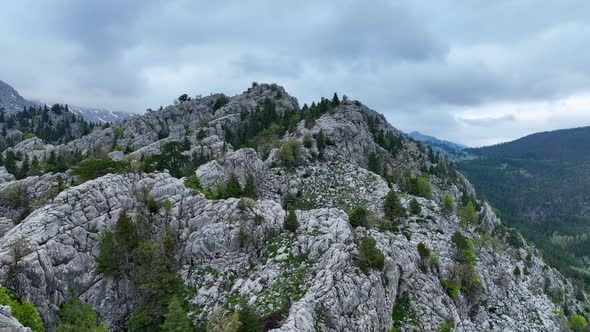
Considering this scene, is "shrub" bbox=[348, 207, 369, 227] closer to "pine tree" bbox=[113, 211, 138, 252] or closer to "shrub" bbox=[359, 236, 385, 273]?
"shrub" bbox=[359, 236, 385, 273]

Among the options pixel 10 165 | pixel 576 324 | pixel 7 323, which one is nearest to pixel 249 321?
pixel 7 323

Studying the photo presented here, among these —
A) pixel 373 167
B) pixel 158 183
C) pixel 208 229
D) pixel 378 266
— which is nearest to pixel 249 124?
pixel 373 167

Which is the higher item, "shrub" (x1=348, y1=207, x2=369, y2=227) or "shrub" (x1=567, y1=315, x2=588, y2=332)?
"shrub" (x1=348, y1=207, x2=369, y2=227)

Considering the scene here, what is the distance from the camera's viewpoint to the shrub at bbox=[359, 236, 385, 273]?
5800cm

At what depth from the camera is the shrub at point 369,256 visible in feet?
190

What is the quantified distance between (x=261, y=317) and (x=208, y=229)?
73.0 feet

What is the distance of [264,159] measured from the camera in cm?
12019

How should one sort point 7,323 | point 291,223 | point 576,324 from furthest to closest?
point 576,324
point 291,223
point 7,323

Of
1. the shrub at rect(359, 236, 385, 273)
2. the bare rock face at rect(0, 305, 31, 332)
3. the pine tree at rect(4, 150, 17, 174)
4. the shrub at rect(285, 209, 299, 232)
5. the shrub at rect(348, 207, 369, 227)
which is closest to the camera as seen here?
the bare rock face at rect(0, 305, 31, 332)

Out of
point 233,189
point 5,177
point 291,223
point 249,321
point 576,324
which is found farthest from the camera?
point 5,177

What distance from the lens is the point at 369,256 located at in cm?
5859

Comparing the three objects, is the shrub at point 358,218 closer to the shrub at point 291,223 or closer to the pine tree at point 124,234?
the shrub at point 291,223

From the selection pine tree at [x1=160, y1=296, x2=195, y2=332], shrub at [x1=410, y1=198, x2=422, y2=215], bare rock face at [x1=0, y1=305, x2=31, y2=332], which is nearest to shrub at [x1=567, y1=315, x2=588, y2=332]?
shrub at [x1=410, y1=198, x2=422, y2=215]

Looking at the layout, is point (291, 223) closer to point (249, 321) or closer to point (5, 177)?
point (249, 321)
